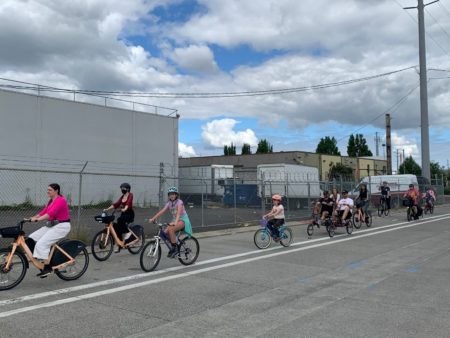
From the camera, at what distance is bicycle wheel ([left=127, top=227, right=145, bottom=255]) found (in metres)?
10.9

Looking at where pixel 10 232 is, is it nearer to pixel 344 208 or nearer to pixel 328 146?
pixel 344 208

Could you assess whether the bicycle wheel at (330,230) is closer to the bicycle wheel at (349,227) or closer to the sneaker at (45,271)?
the bicycle wheel at (349,227)

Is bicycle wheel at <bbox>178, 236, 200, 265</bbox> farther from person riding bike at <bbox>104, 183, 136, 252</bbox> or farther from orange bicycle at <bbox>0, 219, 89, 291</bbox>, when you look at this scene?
orange bicycle at <bbox>0, 219, 89, 291</bbox>

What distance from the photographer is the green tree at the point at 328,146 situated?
101250mm

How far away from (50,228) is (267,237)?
6363 millimetres

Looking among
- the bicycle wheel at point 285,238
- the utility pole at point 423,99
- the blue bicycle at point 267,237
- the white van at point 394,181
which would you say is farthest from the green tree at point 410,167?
the blue bicycle at point 267,237

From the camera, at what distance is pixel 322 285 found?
7828 mm

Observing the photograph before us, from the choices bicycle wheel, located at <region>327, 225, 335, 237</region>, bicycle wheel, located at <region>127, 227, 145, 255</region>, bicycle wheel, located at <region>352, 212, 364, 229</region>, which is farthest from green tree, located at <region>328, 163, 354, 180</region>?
bicycle wheel, located at <region>127, 227, 145, 255</region>

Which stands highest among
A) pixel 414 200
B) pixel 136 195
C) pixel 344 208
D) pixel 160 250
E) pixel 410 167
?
pixel 410 167

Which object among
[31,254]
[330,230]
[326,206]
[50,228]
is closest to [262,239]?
[330,230]

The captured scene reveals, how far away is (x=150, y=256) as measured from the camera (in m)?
8.97

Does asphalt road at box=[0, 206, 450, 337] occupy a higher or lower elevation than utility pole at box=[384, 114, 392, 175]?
lower

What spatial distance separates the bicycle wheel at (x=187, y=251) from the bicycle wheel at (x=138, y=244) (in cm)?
144

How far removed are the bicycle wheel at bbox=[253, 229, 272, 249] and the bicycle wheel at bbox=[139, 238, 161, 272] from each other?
3935mm
